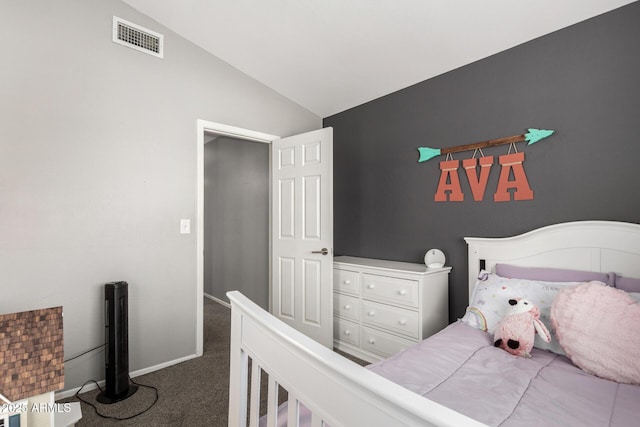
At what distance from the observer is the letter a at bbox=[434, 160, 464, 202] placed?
2.55 meters

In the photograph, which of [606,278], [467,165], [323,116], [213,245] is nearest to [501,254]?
[606,278]

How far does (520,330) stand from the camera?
1585 millimetres

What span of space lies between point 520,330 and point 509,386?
1.32 feet

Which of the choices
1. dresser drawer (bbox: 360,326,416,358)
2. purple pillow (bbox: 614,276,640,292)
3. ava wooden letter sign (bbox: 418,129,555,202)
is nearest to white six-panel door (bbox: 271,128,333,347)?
dresser drawer (bbox: 360,326,416,358)

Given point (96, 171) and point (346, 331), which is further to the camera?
point (346, 331)

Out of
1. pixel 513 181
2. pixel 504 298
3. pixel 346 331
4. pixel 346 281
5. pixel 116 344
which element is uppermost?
pixel 513 181

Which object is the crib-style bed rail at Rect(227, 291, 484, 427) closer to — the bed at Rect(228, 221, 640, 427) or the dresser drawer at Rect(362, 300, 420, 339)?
the bed at Rect(228, 221, 640, 427)

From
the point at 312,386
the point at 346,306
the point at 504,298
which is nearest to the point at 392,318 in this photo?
the point at 346,306

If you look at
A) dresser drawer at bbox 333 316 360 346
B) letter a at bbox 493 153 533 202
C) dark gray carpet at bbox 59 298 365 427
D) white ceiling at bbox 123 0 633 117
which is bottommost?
dark gray carpet at bbox 59 298 365 427

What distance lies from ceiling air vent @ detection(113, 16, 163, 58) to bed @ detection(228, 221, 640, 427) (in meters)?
2.31

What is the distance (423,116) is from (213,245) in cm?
353

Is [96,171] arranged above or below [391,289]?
above

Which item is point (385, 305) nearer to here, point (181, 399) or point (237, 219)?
point (181, 399)

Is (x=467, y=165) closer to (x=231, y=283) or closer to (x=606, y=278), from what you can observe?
(x=606, y=278)
